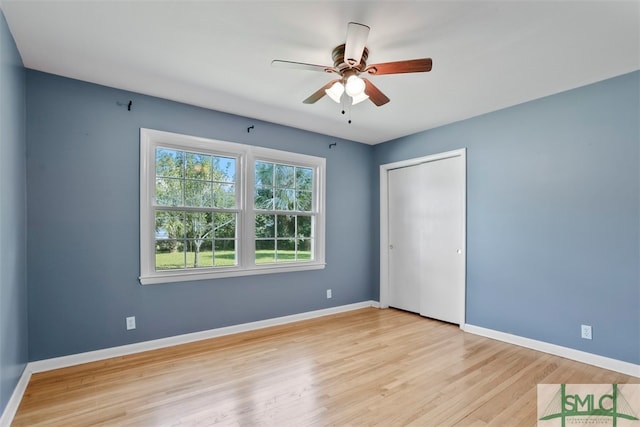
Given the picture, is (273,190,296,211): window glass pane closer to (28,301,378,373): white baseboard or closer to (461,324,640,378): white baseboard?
(28,301,378,373): white baseboard

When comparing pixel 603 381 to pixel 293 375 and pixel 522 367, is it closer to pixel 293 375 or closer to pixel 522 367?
pixel 522 367

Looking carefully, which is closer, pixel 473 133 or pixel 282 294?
pixel 473 133

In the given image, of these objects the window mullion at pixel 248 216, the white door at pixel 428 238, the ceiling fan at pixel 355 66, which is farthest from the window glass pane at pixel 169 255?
the white door at pixel 428 238

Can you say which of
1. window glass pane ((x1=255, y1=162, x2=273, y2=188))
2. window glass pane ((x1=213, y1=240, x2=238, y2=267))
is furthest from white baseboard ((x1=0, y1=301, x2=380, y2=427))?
window glass pane ((x1=255, y1=162, x2=273, y2=188))

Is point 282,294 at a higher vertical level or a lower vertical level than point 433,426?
higher

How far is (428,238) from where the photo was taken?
4.39 m

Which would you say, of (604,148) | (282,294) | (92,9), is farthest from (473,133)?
(92,9)

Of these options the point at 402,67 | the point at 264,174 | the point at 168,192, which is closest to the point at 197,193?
the point at 168,192

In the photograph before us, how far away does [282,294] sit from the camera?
13.5ft

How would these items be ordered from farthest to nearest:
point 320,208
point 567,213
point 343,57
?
point 320,208 < point 567,213 < point 343,57

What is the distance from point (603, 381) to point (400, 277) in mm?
2489

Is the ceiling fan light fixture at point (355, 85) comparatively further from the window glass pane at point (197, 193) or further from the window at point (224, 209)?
the window glass pane at point (197, 193)

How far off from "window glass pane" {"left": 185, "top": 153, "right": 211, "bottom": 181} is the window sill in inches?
40.9

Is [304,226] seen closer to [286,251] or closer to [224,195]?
[286,251]
